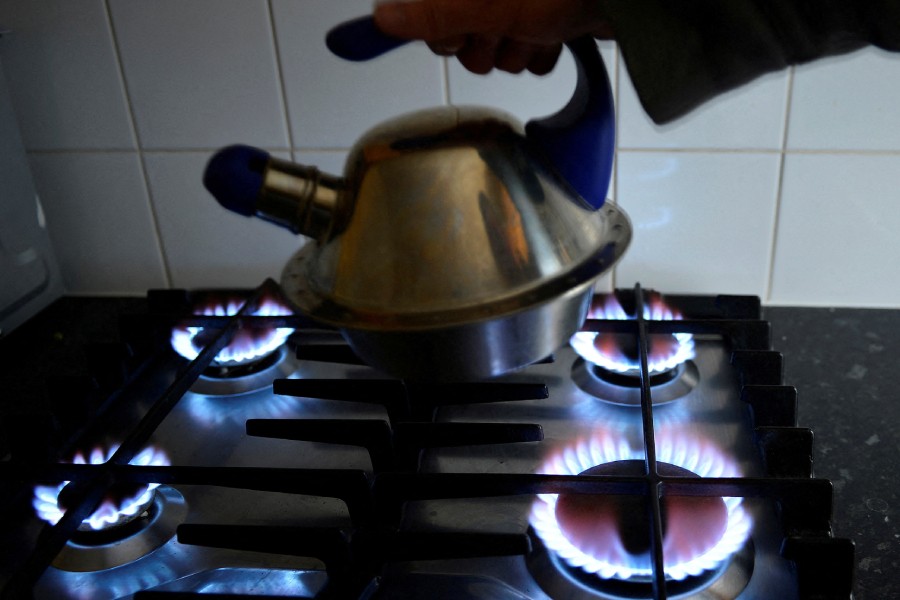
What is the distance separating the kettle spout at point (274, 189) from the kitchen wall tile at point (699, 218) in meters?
0.42

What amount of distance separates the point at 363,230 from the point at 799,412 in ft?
1.40

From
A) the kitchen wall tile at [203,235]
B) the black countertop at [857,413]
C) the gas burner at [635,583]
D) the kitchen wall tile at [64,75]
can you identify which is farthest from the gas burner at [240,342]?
the black countertop at [857,413]

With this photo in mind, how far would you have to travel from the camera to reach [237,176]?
43cm

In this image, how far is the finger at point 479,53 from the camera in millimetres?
520

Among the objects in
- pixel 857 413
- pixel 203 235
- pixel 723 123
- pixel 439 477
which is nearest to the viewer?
pixel 439 477

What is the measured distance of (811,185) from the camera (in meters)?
0.77

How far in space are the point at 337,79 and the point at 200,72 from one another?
0.47 ft

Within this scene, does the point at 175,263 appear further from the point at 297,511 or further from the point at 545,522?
the point at 545,522

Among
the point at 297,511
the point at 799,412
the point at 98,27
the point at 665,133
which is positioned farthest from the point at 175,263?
the point at 799,412

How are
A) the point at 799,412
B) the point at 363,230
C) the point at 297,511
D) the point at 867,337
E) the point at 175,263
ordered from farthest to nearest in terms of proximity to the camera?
1. the point at 175,263
2. the point at 867,337
3. the point at 799,412
4. the point at 297,511
5. the point at 363,230

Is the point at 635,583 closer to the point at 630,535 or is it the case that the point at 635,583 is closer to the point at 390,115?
the point at 630,535

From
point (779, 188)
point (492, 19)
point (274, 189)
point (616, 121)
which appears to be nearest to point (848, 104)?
point (779, 188)

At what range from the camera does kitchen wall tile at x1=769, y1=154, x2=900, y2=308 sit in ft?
2.50

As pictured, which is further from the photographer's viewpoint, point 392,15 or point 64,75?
point 64,75
